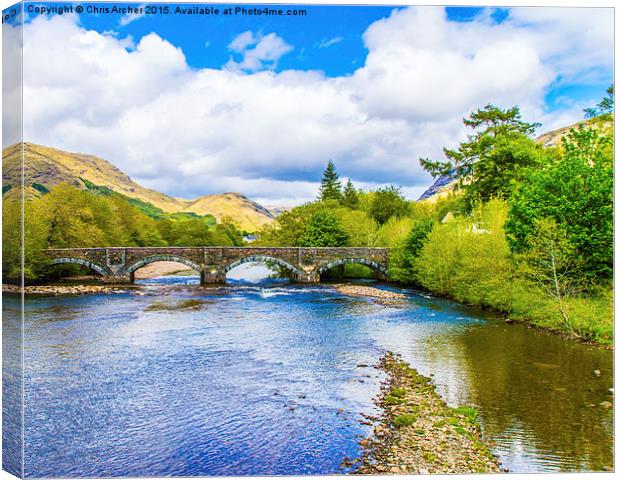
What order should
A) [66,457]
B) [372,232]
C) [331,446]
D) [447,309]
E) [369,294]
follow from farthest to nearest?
[372,232]
[369,294]
[447,309]
[331,446]
[66,457]

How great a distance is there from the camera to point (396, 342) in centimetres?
1306

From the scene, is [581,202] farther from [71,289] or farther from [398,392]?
[71,289]

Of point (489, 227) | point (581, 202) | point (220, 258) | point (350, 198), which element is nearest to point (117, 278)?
point (220, 258)

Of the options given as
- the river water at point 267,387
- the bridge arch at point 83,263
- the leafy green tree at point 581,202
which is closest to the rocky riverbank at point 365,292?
the river water at point 267,387

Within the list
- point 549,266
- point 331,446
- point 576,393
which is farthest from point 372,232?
point 331,446

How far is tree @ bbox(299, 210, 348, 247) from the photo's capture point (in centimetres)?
3294

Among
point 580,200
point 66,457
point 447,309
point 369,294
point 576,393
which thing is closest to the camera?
point 66,457

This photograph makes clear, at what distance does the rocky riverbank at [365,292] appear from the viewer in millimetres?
22344

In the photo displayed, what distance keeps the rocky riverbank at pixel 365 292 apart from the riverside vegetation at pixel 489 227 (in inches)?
68.9

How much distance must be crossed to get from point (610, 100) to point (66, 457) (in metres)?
9.05

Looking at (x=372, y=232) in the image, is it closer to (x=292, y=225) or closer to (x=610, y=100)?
(x=292, y=225)

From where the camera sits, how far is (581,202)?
12.9m

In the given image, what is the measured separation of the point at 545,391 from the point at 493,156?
611 inches

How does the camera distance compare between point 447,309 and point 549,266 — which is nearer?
point 549,266
